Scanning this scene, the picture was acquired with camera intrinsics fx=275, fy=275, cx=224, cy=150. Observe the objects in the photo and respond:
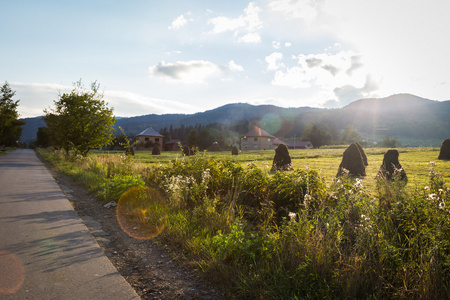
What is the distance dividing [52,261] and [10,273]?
514 mm

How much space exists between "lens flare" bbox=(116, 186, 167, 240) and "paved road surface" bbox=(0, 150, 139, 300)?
96 centimetres

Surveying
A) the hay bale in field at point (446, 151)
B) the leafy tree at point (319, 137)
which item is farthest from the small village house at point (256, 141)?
the hay bale in field at point (446, 151)

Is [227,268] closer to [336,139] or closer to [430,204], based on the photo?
[430,204]

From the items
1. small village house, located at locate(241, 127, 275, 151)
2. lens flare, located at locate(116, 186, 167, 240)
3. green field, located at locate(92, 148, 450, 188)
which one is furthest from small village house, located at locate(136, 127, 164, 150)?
lens flare, located at locate(116, 186, 167, 240)

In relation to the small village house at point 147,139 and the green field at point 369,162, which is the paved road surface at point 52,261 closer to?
the green field at point 369,162

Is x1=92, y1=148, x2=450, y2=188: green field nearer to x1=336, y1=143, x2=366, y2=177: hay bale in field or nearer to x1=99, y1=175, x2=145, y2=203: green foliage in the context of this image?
x1=336, y1=143, x2=366, y2=177: hay bale in field

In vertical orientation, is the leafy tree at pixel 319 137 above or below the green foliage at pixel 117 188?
above

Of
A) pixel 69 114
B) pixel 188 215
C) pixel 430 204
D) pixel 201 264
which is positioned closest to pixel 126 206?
pixel 188 215

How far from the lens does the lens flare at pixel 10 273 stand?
3.38 m

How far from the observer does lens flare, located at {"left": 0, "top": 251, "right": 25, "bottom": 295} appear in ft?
11.1

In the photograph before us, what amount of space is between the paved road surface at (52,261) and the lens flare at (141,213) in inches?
37.9

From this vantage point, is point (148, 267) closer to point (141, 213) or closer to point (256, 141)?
point (141, 213)

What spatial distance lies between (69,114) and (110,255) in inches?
846

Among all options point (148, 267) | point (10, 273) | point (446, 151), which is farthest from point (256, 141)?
point (10, 273)
